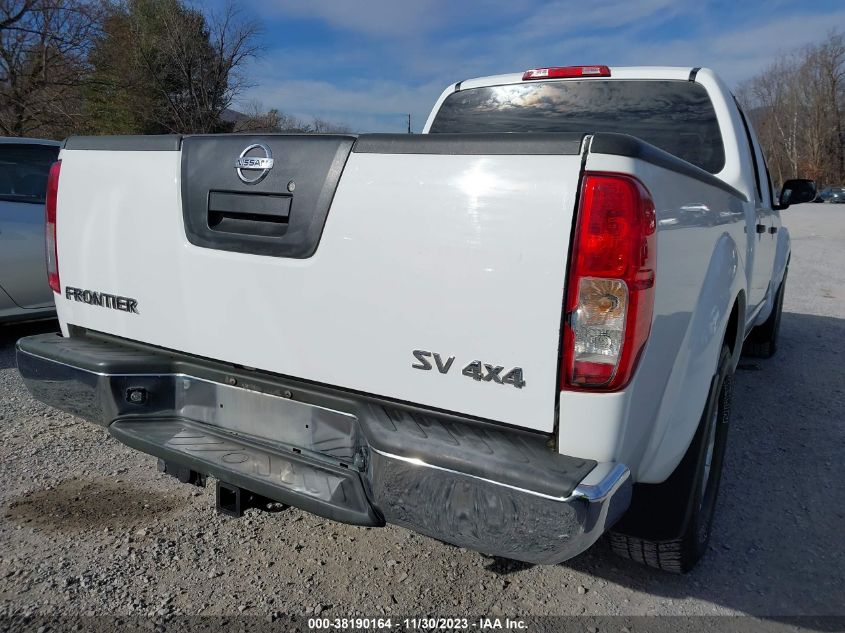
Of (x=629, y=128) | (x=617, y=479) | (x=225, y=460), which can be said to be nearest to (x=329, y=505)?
(x=225, y=460)

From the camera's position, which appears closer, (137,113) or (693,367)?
(693,367)

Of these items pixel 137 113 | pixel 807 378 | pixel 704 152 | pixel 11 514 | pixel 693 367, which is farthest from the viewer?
pixel 137 113

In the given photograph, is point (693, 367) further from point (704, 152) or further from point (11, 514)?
point (11, 514)

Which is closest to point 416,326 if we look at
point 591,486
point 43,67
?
point 591,486

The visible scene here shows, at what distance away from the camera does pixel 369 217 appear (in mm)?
1963

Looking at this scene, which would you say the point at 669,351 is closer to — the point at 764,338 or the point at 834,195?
the point at 764,338

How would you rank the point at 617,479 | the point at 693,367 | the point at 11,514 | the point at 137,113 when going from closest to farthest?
the point at 617,479
the point at 693,367
the point at 11,514
the point at 137,113

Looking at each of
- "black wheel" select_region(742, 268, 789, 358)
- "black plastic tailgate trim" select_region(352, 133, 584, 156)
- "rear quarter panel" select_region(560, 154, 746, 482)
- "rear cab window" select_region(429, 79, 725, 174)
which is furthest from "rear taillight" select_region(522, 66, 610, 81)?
"black wheel" select_region(742, 268, 789, 358)

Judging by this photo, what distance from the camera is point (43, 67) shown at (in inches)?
733

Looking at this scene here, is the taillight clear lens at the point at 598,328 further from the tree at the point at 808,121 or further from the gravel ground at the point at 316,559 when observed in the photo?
the tree at the point at 808,121

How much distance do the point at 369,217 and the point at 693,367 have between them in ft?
3.69

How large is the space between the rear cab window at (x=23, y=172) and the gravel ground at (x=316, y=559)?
8.50 feet

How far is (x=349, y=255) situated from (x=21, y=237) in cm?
450

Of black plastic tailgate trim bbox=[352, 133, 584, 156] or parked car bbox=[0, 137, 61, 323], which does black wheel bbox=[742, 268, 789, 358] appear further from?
parked car bbox=[0, 137, 61, 323]
